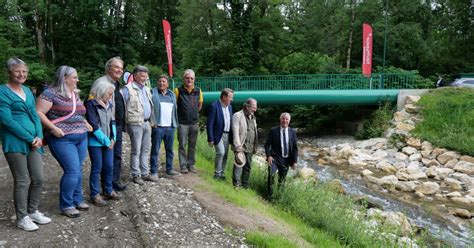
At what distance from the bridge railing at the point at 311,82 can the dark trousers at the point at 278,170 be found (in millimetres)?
14650

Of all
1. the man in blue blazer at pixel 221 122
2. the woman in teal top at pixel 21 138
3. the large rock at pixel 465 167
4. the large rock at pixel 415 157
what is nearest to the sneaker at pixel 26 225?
the woman in teal top at pixel 21 138

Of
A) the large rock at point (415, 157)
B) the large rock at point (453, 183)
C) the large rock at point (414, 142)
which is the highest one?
the large rock at point (414, 142)

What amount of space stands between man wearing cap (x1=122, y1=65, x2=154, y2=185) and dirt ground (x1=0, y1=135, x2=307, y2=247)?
42cm

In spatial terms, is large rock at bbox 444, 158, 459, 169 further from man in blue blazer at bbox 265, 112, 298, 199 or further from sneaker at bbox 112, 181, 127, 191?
sneaker at bbox 112, 181, 127, 191

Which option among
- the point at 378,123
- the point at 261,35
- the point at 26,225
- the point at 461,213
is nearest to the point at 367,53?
the point at 378,123

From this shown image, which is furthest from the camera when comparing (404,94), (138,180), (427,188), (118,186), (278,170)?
(404,94)

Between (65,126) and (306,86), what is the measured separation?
17.8 meters

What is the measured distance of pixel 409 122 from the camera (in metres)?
15.0

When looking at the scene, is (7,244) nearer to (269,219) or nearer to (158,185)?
(158,185)

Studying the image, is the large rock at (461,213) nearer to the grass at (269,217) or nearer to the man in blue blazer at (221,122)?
the grass at (269,217)

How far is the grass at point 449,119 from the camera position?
12531 mm

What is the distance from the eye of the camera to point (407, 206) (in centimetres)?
843

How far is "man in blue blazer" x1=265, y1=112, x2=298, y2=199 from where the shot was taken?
5953 millimetres

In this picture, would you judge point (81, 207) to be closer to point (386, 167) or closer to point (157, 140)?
point (157, 140)
